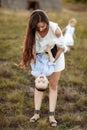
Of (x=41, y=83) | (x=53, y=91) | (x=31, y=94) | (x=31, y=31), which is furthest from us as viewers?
(x=31, y=94)

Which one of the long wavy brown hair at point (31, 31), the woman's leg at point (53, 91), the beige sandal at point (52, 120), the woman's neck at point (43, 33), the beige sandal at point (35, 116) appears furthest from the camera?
the beige sandal at point (35, 116)

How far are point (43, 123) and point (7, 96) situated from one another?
1.39 m

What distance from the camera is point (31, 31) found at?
577 cm

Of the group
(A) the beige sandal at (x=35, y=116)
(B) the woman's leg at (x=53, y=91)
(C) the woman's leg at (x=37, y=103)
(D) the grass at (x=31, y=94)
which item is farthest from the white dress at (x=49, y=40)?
(D) the grass at (x=31, y=94)

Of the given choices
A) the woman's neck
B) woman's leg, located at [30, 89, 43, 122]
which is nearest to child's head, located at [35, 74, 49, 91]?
woman's leg, located at [30, 89, 43, 122]

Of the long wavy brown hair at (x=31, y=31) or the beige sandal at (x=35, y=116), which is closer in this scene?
the long wavy brown hair at (x=31, y=31)

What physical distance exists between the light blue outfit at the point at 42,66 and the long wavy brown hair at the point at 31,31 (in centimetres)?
10


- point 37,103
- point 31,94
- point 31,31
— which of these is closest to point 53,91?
point 37,103

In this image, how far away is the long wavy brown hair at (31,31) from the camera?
564 centimetres

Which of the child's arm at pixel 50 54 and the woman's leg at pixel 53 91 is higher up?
the child's arm at pixel 50 54

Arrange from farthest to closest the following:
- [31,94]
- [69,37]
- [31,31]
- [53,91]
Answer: [69,37] < [31,94] < [53,91] < [31,31]

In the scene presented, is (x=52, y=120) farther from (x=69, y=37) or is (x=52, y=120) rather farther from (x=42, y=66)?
(x=69, y=37)

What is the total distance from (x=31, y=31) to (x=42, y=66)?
0.51 meters

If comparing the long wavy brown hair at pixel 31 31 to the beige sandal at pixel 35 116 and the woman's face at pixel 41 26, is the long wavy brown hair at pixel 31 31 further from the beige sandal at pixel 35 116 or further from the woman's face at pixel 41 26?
the beige sandal at pixel 35 116
